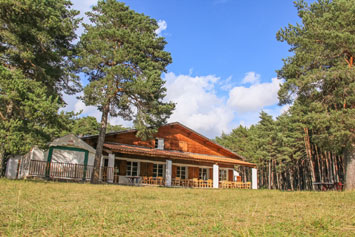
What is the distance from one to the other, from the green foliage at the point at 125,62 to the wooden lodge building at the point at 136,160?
3.24 metres

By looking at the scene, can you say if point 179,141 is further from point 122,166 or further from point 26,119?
point 26,119

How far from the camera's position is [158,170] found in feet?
77.7

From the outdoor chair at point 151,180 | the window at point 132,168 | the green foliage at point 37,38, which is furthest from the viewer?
the window at point 132,168

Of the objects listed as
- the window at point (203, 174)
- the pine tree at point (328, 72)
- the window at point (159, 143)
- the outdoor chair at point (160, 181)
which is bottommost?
the outdoor chair at point (160, 181)

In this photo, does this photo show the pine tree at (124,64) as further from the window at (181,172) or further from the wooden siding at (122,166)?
the window at (181,172)

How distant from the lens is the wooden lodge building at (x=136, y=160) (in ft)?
57.3

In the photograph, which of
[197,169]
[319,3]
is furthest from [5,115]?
[319,3]

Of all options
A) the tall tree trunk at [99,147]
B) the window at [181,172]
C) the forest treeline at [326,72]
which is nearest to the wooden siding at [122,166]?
the tall tree trunk at [99,147]

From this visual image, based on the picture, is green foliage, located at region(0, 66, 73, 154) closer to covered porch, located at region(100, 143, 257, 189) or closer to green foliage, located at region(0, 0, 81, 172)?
green foliage, located at region(0, 0, 81, 172)

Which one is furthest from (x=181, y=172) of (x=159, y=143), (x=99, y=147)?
(x=99, y=147)

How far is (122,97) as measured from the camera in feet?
57.2

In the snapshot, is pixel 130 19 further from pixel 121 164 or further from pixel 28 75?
pixel 121 164

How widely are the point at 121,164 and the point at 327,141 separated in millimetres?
15002

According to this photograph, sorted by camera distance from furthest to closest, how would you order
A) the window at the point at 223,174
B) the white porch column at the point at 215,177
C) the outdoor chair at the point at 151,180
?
1. the window at the point at 223,174
2. the white porch column at the point at 215,177
3. the outdoor chair at the point at 151,180
